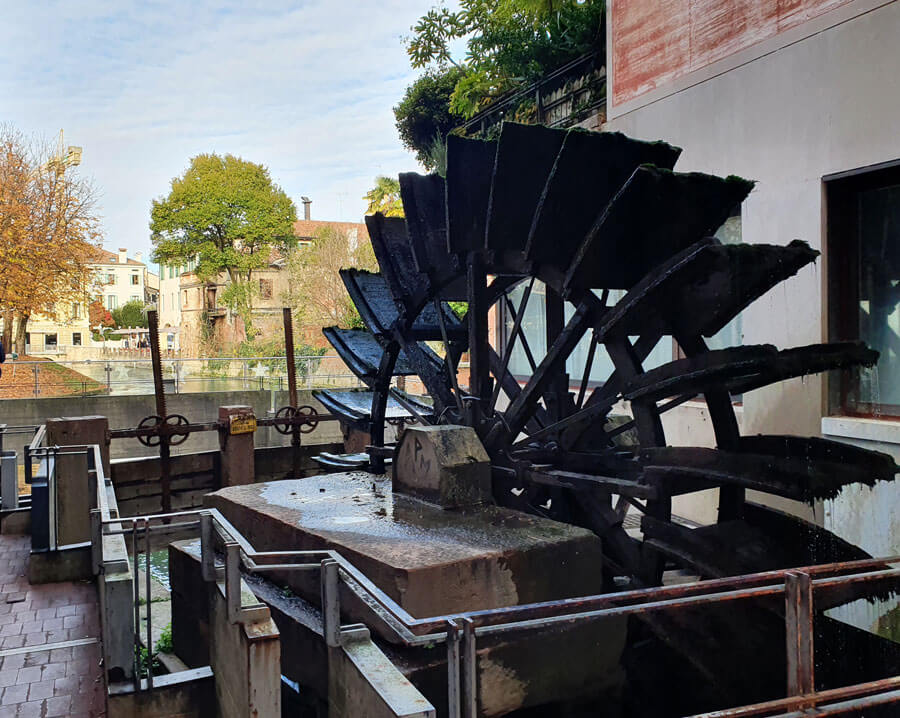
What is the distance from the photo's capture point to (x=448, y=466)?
5309 millimetres

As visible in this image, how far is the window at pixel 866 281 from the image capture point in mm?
6227

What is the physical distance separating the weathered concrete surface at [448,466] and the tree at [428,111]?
505 inches

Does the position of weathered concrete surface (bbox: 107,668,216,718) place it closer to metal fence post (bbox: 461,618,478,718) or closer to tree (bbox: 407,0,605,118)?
metal fence post (bbox: 461,618,478,718)

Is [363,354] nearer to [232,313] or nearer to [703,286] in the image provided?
[703,286]

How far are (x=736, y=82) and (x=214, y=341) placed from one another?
2929cm

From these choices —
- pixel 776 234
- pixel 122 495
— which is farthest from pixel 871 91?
pixel 122 495

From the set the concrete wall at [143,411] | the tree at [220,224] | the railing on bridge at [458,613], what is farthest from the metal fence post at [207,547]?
the tree at [220,224]

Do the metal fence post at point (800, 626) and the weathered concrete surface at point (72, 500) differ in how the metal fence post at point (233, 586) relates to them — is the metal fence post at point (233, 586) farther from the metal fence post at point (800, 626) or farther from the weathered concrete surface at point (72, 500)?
the weathered concrete surface at point (72, 500)

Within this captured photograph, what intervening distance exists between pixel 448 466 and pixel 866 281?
3.96 meters

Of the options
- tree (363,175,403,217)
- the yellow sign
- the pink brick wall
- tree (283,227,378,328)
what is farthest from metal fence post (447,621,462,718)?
tree (283,227,378,328)

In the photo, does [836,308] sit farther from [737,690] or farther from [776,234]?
[737,690]

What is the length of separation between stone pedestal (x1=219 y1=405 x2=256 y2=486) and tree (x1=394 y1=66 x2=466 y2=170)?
9.02 meters

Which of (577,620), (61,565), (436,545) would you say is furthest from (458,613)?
(61,565)

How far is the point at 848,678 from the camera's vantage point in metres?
4.79
